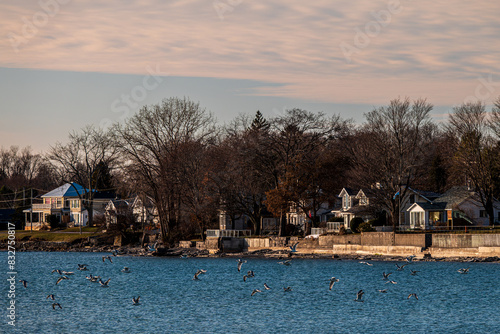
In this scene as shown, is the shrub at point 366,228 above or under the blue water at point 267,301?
above

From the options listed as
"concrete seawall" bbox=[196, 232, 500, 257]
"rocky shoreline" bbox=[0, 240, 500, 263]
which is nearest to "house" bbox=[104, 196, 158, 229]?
"rocky shoreline" bbox=[0, 240, 500, 263]

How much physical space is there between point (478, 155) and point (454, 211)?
6.48m

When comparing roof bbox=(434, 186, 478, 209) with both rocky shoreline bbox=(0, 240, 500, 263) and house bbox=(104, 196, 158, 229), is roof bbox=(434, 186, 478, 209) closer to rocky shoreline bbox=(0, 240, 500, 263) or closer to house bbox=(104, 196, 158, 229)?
rocky shoreline bbox=(0, 240, 500, 263)

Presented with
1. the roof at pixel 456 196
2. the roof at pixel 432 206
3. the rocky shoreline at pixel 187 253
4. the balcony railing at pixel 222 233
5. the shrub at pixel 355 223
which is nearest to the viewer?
the rocky shoreline at pixel 187 253

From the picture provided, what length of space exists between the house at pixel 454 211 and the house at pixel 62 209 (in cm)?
6395

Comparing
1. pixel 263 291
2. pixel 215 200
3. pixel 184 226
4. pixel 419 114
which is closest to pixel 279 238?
pixel 215 200

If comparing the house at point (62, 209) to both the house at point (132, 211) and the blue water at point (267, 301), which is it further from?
the blue water at point (267, 301)

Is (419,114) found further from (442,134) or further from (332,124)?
(442,134)

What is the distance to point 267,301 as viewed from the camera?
4275cm

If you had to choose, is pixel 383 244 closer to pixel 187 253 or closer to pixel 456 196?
pixel 456 196

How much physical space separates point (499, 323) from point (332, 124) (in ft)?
170

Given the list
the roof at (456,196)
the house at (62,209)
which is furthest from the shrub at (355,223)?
the house at (62,209)

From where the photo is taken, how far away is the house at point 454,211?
7419cm

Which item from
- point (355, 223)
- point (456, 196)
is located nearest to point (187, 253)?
point (355, 223)
